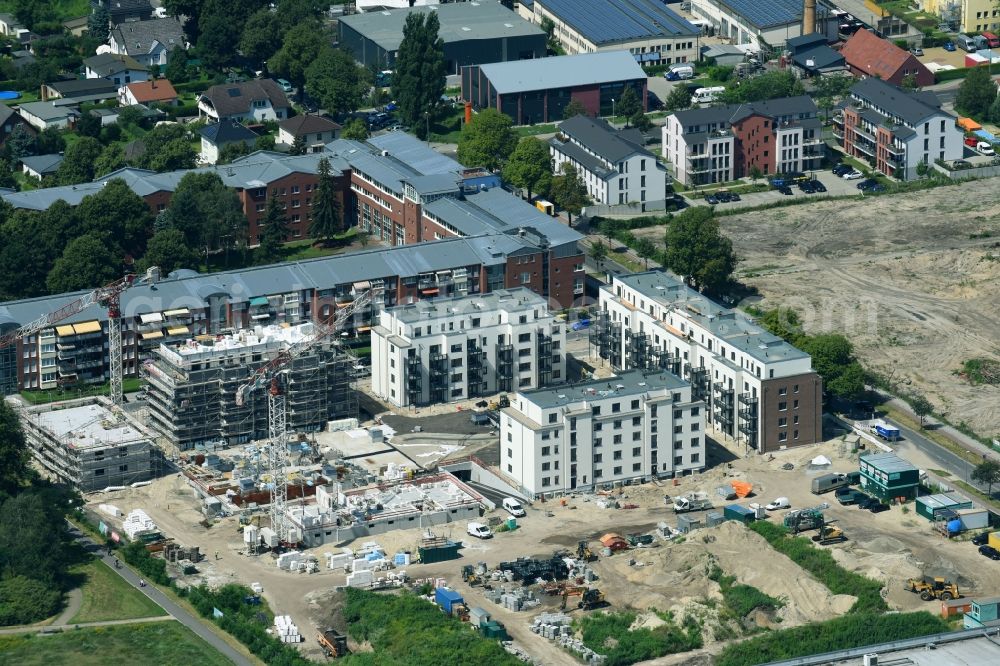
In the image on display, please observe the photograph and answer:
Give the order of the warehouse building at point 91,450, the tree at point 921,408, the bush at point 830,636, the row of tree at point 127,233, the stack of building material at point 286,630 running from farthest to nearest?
the row of tree at point 127,233
the tree at point 921,408
the warehouse building at point 91,450
the stack of building material at point 286,630
the bush at point 830,636

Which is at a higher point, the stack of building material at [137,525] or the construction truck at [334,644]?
the construction truck at [334,644]

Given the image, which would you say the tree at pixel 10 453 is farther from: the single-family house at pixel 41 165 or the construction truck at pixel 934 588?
the single-family house at pixel 41 165

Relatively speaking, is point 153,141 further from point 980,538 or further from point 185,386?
point 980,538

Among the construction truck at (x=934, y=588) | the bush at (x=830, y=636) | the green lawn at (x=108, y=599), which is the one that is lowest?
the green lawn at (x=108, y=599)

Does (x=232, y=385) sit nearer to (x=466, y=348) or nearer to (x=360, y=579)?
(x=466, y=348)

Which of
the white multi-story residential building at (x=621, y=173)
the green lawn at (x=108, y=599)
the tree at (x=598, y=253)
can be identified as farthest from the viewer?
the white multi-story residential building at (x=621, y=173)

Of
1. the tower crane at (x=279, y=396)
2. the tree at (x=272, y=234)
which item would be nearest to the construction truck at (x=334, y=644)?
the tower crane at (x=279, y=396)

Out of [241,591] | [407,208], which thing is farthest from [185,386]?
[407,208]

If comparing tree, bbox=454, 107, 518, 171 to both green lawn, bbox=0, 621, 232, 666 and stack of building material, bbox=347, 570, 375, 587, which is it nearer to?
stack of building material, bbox=347, 570, 375, 587
